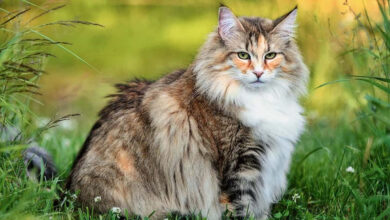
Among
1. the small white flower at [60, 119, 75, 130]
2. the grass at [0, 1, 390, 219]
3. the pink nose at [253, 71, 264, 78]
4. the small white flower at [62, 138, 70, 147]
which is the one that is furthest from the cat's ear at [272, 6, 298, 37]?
the small white flower at [60, 119, 75, 130]

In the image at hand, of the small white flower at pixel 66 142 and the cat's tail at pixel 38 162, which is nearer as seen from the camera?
the cat's tail at pixel 38 162

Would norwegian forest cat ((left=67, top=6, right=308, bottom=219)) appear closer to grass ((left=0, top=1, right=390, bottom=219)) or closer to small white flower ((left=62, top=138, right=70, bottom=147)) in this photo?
grass ((left=0, top=1, right=390, bottom=219))

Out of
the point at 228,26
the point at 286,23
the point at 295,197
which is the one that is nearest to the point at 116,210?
the point at 295,197

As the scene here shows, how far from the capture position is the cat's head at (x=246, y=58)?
3.36 m

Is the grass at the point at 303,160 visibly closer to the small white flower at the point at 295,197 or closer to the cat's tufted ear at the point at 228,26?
the small white flower at the point at 295,197

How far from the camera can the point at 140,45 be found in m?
8.91

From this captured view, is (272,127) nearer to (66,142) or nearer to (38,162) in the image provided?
(38,162)

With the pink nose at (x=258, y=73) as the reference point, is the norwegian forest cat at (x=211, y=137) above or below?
below

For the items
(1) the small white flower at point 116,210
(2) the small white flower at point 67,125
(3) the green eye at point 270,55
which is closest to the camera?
(1) the small white flower at point 116,210

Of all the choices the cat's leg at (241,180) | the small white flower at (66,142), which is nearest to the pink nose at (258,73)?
the cat's leg at (241,180)

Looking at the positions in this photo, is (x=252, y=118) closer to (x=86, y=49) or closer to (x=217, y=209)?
(x=217, y=209)

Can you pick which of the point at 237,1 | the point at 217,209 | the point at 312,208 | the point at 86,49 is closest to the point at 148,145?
the point at 217,209

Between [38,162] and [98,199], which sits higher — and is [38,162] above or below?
above

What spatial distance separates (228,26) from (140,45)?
18.4 feet
